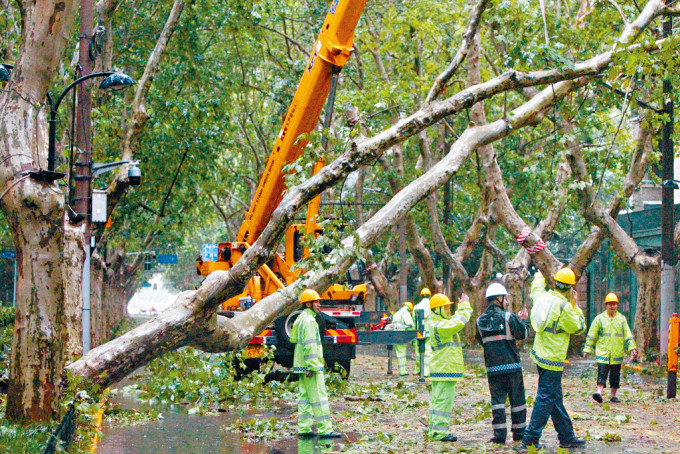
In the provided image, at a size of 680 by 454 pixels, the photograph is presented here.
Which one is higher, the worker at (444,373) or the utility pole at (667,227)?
the utility pole at (667,227)

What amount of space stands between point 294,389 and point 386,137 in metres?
7.81

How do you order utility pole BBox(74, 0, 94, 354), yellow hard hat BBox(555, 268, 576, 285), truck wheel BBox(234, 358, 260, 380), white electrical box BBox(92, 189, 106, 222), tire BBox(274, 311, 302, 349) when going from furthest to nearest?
1. truck wheel BBox(234, 358, 260, 380)
2. tire BBox(274, 311, 302, 349)
3. white electrical box BBox(92, 189, 106, 222)
4. utility pole BBox(74, 0, 94, 354)
5. yellow hard hat BBox(555, 268, 576, 285)

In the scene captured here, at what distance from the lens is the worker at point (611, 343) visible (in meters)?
14.2

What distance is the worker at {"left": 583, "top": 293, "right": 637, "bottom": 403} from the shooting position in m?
14.2

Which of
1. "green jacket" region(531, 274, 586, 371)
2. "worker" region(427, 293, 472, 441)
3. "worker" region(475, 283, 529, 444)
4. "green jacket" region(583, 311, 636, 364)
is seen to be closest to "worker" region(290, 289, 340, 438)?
"worker" region(427, 293, 472, 441)

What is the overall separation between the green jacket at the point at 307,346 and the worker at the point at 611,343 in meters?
5.56

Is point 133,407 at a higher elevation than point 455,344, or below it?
below

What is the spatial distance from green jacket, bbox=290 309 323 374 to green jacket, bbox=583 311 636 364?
556cm

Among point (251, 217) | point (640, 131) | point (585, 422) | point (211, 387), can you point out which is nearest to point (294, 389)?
point (211, 387)

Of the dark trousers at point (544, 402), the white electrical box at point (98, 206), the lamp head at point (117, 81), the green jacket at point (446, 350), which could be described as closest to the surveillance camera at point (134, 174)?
the white electrical box at point (98, 206)

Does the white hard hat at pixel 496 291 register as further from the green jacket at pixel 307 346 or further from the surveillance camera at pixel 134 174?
the surveillance camera at pixel 134 174

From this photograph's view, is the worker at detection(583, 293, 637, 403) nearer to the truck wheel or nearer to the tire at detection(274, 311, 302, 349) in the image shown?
the tire at detection(274, 311, 302, 349)

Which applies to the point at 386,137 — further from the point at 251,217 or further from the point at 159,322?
the point at 251,217

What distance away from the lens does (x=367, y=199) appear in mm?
35594
